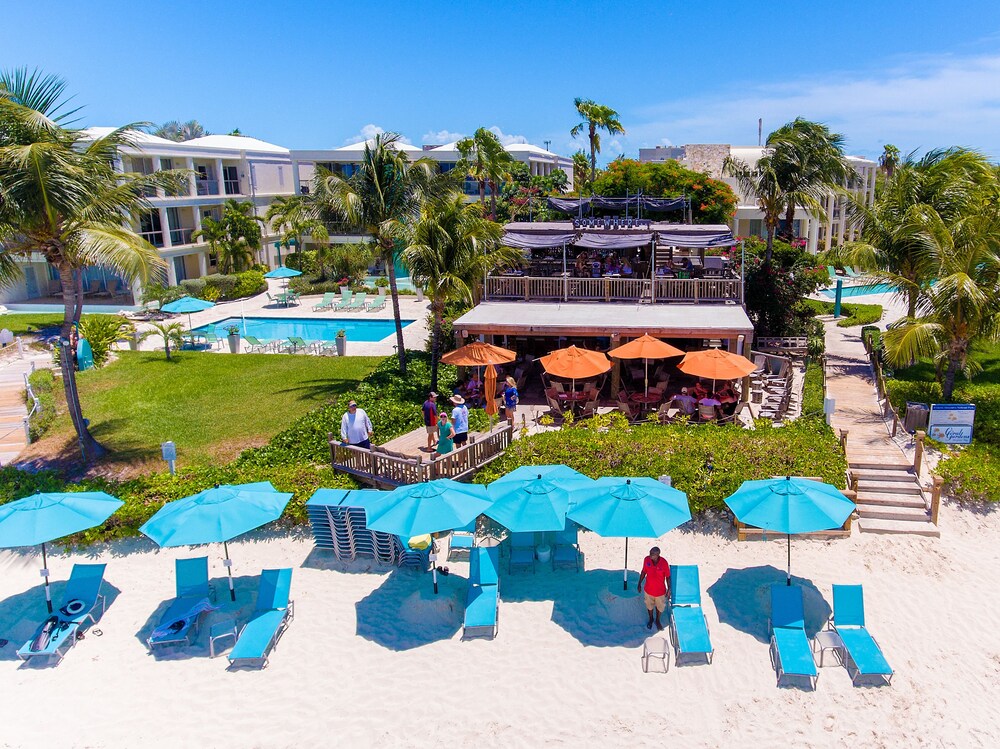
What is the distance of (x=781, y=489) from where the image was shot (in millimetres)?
10289

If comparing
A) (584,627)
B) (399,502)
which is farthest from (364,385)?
(584,627)

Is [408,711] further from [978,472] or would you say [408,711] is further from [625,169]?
[625,169]

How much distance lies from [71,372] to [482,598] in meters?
11.4

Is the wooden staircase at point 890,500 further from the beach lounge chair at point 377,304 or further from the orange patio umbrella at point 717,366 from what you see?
the beach lounge chair at point 377,304

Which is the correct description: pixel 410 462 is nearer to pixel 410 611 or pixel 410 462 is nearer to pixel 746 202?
pixel 410 611

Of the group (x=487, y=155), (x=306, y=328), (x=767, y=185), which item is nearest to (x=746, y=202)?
(x=487, y=155)

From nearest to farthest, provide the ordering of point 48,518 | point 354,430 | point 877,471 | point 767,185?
point 48,518 → point 877,471 → point 354,430 → point 767,185

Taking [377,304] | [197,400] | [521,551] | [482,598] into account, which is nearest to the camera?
[482,598]

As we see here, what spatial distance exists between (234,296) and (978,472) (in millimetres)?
36748

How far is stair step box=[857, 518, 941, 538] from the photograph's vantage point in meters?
12.5

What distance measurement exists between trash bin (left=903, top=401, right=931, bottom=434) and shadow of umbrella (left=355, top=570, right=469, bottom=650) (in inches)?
438

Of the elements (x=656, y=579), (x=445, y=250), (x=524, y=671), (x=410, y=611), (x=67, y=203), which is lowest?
(x=524, y=671)

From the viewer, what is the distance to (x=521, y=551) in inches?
468

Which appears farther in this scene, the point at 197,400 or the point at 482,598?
the point at 197,400
